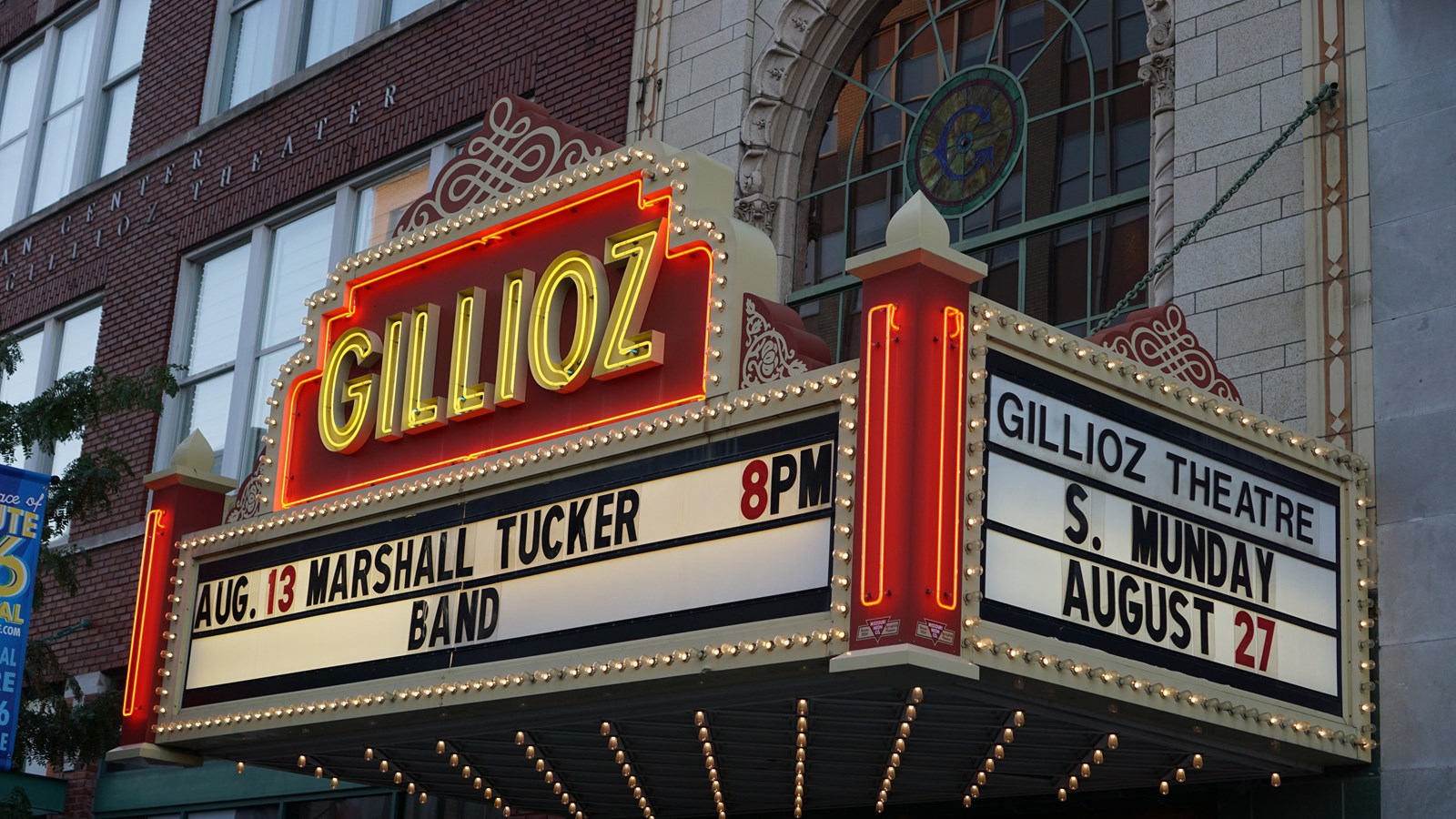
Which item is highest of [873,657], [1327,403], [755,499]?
[1327,403]

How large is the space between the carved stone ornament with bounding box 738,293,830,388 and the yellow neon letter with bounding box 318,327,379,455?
3.22 m

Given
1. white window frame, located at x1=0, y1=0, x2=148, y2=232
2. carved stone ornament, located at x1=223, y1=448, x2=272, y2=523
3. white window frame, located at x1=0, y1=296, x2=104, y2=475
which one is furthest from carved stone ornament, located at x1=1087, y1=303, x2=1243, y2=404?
white window frame, located at x1=0, y1=0, x2=148, y2=232

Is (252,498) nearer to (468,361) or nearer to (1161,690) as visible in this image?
(468,361)

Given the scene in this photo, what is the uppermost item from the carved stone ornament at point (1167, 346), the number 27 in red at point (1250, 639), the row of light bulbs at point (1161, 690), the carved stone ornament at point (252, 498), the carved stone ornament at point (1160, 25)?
the carved stone ornament at point (1160, 25)

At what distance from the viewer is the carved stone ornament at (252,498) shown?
12.8 m

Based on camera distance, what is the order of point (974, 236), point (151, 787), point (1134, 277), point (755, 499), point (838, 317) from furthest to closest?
point (151, 787) < point (838, 317) < point (974, 236) < point (1134, 277) < point (755, 499)

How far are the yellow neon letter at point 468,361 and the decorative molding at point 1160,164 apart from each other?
13.7ft

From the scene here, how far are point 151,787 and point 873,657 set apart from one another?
12585 millimetres

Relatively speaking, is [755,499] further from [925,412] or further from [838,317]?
[838,317]

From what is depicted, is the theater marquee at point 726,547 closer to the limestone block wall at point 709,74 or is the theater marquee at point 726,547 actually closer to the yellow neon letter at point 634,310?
the yellow neon letter at point 634,310

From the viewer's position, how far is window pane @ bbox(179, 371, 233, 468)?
A: 1972cm

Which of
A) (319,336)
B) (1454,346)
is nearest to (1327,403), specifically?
(1454,346)

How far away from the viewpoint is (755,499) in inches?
370

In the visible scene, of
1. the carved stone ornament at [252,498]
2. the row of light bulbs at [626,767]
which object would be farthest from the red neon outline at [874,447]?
the carved stone ornament at [252,498]
